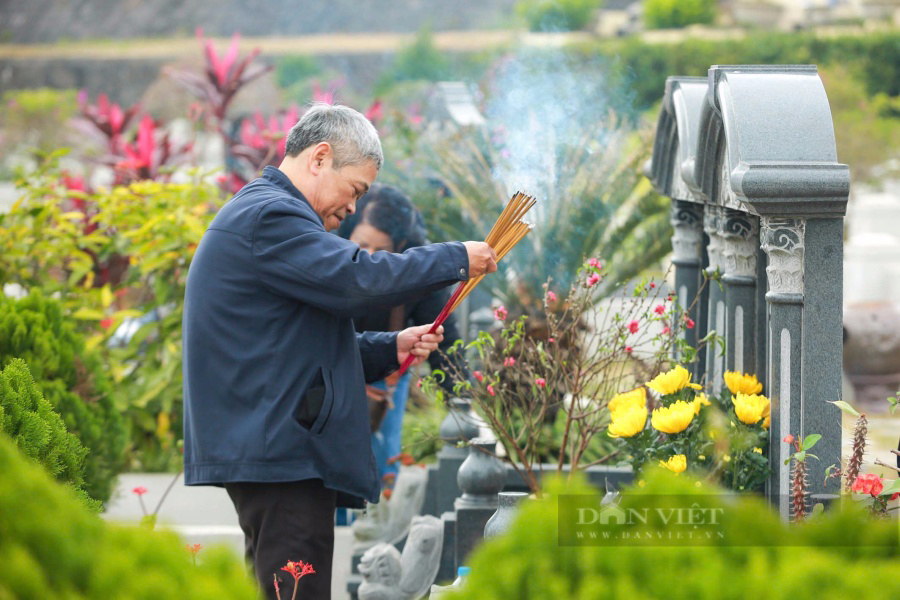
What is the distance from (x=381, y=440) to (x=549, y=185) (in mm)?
2205

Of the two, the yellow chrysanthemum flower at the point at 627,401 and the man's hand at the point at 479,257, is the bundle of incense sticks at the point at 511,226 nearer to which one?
the man's hand at the point at 479,257

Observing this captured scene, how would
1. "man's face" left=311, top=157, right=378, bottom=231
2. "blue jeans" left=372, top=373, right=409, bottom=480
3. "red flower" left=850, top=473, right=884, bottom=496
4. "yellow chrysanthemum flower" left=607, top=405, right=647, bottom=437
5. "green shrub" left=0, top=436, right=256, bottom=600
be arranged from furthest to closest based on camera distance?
"blue jeans" left=372, top=373, right=409, bottom=480 < "yellow chrysanthemum flower" left=607, top=405, right=647, bottom=437 < "man's face" left=311, top=157, right=378, bottom=231 < "red flower" left=850, top=473, right=884, bottom=496 < "green shrub" left=0, top=436, right=256, bottom=600

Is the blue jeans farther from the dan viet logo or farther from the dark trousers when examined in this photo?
the dan viet logo

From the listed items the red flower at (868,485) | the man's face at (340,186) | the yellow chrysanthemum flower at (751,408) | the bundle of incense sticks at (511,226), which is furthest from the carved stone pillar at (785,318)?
the man's face at (340,186)

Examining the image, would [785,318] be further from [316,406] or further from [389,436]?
[389,436]

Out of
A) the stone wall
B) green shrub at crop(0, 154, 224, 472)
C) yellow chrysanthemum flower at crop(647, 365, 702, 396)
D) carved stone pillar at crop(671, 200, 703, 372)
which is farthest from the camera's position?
the stone wall

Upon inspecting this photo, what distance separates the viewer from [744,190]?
2.68 metres

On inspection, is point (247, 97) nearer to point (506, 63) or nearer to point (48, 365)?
point (506, 63)

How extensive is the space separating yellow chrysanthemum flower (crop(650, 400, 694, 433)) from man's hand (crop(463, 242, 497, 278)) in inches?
27.5

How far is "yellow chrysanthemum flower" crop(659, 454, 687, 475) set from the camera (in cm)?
282

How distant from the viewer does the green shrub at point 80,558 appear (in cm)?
102

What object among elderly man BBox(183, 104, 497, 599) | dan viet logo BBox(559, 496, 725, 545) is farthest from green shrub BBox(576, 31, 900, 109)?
dan viet logo BBox(559, 496, 725, 545)

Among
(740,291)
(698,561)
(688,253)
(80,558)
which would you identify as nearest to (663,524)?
(698,561)

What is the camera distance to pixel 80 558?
1059mm
